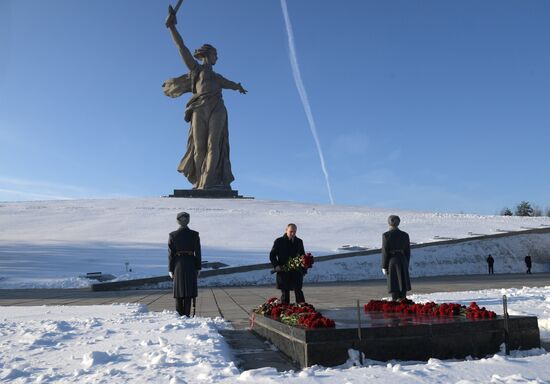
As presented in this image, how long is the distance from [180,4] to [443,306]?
3798 centimetres

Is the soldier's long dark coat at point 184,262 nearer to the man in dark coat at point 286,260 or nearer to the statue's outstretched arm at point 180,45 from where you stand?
the man in dark coat at point 286,260

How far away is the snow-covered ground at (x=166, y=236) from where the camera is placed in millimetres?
19125

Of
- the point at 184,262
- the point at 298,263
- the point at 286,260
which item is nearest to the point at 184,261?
the point at 184,262

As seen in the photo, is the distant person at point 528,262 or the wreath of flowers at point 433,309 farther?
the distant person at point 528,262

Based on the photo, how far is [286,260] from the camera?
7.70 metres

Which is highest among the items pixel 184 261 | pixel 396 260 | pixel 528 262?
pixel 184 261

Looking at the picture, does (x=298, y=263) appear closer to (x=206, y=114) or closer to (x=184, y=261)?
(x=184, y=261)

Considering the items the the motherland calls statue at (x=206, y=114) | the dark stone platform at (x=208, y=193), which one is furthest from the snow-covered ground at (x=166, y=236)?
the the motherland calls statue at (x=206, y=114)

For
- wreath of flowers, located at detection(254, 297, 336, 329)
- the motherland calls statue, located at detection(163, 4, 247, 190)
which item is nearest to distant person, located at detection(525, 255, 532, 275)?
wreath of flowers, located at detection(254, 297, 336, 329)

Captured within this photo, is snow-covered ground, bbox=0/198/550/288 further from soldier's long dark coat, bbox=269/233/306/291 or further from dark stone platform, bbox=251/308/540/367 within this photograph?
dark stone platform, bbox=251/308/540/367

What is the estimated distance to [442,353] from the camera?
480 centimetres

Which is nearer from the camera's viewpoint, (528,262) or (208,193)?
(528,262)

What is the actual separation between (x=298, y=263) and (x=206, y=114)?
34608 mm

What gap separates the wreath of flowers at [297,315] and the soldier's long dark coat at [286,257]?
400 mm
